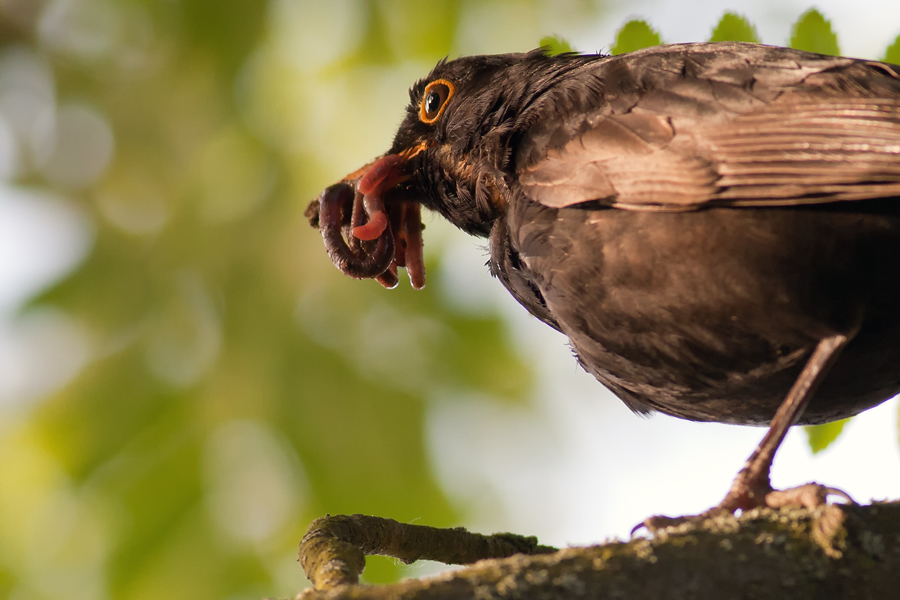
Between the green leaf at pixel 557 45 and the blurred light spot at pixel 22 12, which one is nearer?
the green leaf at pixel 557 45

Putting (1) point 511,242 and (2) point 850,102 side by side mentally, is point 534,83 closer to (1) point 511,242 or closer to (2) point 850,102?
(1) point 511,242

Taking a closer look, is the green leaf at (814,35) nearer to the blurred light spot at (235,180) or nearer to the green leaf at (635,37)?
the green leaf at (635,37)

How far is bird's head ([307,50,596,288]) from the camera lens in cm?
356

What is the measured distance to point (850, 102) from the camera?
2746mm

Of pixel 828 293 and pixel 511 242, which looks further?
pixel 511 242

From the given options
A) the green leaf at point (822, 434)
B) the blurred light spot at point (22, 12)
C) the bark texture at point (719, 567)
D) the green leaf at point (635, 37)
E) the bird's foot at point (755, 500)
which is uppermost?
the blurred light spot at point (22, 12)

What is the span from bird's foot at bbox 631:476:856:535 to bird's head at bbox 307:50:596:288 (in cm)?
142

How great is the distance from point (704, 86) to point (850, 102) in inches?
18.6

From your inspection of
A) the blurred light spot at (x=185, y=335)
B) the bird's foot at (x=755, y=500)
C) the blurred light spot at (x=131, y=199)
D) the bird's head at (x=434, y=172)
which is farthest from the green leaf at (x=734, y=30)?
the blurred light spot at (x=131, y=199)

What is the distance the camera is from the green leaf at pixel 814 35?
11.9 ft

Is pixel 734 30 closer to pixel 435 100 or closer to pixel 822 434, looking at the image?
pixel 435 100

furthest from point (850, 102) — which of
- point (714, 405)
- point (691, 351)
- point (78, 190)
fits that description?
point (78, 190)

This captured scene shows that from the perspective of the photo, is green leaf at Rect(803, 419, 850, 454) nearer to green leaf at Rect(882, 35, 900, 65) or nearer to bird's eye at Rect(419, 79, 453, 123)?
green leaf at Rect(882, 35, 900, 65)

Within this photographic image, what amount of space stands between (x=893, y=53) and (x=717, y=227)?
1479 millimetres
